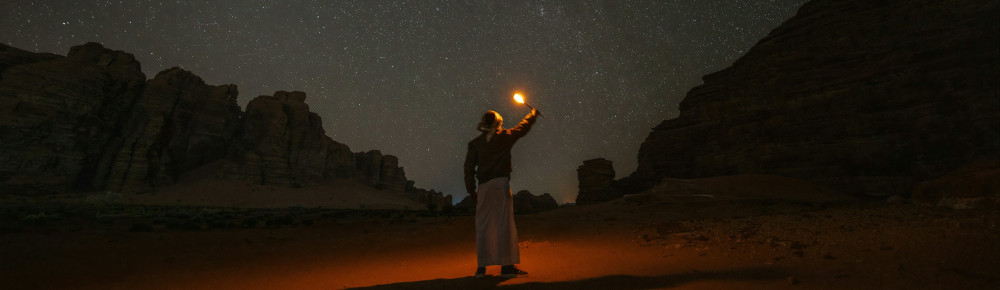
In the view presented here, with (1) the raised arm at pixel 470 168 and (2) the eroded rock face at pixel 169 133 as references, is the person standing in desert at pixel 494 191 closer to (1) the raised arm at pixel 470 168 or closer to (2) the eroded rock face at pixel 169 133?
(1) the raised arm at pixel 470 168

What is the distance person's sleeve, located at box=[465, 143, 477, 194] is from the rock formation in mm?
50546

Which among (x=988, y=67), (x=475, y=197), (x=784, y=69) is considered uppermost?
(x=784, y=69)

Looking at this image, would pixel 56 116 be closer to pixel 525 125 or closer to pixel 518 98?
pixel 518 98

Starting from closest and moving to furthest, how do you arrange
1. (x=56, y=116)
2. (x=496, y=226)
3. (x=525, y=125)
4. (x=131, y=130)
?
(x=496, y=226) < (x=525, y=125) < (x=56, y=116) < (x=131, y=130)

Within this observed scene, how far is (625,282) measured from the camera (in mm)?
3639

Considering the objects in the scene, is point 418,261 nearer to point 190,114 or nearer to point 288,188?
point 288,188

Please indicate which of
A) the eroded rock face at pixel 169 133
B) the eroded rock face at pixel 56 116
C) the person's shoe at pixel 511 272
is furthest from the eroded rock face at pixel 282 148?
the person's shoe at pixel 511 272

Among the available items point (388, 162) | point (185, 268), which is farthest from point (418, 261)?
point (388, 162)

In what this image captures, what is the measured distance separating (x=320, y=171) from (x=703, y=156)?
70.9m

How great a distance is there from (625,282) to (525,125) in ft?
7.95

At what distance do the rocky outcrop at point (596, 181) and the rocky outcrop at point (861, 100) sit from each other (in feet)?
21.1

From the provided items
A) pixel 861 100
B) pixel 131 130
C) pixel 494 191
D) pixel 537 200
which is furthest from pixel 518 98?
pixel 131 130

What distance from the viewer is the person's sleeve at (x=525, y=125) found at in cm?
512

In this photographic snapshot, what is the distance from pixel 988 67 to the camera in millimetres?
21344
